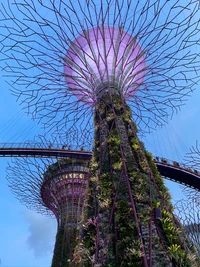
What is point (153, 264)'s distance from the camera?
429 cm

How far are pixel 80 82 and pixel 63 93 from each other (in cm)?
76

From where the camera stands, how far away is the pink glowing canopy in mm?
7566

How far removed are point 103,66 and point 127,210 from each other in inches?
168

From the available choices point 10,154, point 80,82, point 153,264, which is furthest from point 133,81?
point 10,154

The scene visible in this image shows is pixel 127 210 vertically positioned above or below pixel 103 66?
below

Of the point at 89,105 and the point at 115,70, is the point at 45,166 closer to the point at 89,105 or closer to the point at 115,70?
the point at 89,105

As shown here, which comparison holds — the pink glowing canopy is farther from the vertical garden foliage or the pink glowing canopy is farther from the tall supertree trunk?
the vertical garden foliage

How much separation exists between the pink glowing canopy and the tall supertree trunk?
1299 millimetres

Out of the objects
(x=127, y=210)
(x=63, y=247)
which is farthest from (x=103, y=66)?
(x=63, y=247)

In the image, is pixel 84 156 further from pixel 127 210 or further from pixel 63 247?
pixel 127 210

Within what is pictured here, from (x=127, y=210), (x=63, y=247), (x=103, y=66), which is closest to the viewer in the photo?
(x=127, y=210)

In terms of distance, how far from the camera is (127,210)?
4.94 meters

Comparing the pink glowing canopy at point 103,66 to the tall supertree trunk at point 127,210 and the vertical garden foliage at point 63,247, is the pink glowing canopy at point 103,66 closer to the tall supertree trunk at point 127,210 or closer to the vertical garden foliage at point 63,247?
the tall supertree trunk at point 127,210

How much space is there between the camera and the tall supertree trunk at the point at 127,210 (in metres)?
4.43
